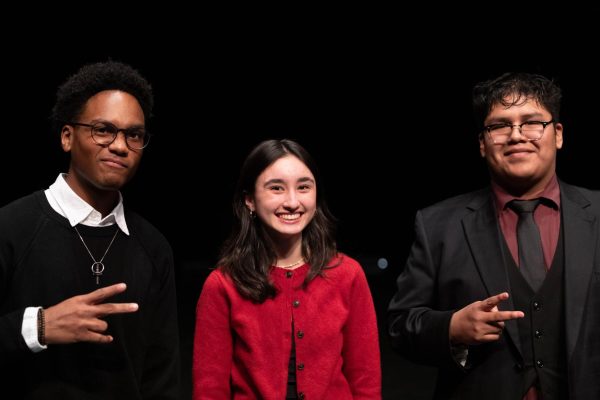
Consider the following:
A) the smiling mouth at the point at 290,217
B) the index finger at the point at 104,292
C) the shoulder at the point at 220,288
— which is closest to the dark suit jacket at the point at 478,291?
the smiling mouth at the point at 290,217

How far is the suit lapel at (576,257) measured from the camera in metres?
1.88

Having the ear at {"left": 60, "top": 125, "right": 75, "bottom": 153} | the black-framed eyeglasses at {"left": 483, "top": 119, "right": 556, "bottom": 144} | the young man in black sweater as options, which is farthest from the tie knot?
the ear at {"left": 60, "top": 125, "right": 75, "bottom": 153}

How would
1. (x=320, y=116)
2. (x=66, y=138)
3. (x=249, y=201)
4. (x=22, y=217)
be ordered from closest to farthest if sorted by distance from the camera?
(x=22, y=217) → (x=66, y=138) → (x=249, y=201) → (x=320, y=116)

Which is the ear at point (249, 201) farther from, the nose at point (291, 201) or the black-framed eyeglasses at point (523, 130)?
the black-framed eyeglasses at point (523, 130)

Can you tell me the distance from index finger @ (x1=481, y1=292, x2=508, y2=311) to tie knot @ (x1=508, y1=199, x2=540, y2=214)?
0.31 meters

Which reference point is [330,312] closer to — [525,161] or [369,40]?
[525,161]

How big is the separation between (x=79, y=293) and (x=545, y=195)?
1284mm

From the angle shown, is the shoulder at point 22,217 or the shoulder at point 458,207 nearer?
the shoulder at point 22,217

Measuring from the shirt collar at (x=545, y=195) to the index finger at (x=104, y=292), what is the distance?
41.3 inches

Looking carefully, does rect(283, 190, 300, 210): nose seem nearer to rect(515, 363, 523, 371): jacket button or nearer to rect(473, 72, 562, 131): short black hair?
rect(473, 72, 562, 131): short black hair

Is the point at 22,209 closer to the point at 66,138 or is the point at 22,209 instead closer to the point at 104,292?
the point at 66,138

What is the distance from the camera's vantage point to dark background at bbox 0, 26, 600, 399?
4948 mm

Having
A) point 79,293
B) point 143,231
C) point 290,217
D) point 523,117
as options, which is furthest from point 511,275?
point 79,293

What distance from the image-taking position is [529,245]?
1991 millimetres
